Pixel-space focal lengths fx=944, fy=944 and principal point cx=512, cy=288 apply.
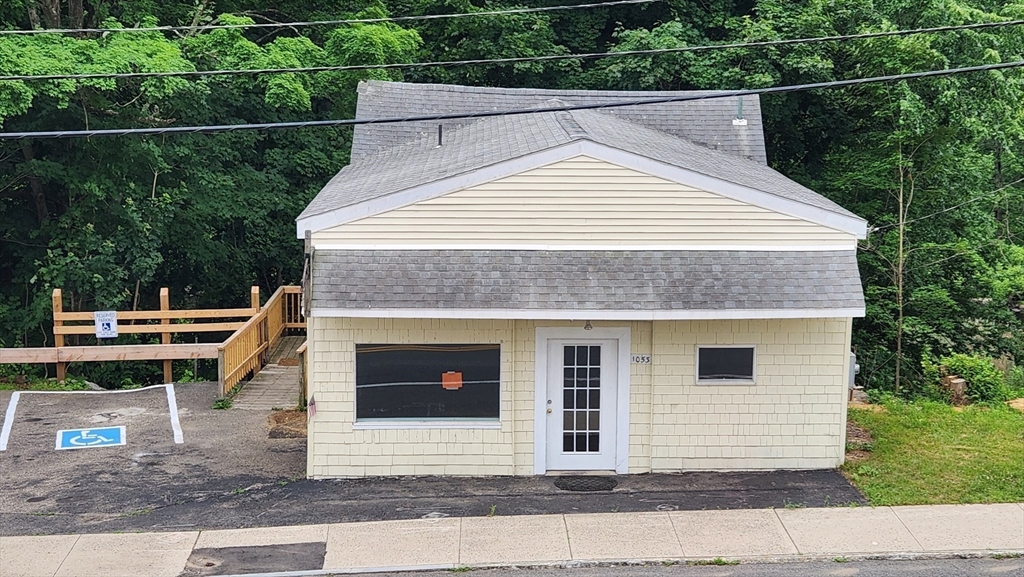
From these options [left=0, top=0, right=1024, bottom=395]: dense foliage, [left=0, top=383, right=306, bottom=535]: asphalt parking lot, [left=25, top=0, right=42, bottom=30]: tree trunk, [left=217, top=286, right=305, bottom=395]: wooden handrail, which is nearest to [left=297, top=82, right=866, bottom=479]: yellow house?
[left=0, top=383, right=306, bottom=535]: asphalt parking lot

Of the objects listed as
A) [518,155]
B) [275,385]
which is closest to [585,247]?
[518,155]

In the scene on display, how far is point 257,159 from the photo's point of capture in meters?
24.9

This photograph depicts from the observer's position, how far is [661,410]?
41.6 feet

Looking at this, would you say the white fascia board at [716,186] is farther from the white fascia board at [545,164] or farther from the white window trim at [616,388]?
the white window trim at [616,388]

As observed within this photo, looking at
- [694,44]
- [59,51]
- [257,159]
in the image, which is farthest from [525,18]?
[59,51]

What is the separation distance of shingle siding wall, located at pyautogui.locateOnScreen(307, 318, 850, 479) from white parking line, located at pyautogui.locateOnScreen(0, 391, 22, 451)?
5590 millimetres

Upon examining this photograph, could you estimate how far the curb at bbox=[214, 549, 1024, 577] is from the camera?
9812mm

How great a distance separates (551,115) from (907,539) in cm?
901

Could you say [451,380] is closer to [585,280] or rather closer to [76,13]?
[585,280]

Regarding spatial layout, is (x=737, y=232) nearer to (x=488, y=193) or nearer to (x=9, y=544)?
(x=488, y=193)

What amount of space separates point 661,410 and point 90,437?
29.3 feet

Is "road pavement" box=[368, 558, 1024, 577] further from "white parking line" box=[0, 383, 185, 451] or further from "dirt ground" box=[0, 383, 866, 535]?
"white parking line" box=[0, 383, 185, 451]

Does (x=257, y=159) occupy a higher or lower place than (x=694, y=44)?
lower

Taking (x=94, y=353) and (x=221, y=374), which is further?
(x=94, y=353)
